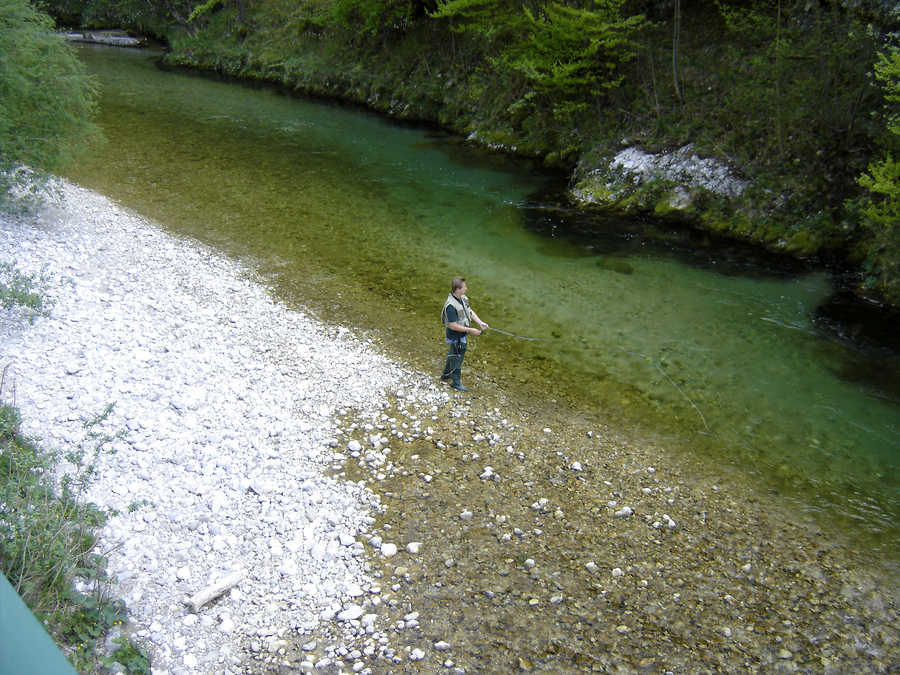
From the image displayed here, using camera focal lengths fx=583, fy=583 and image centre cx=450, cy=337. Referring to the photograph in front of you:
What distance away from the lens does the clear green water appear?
1066 centimetres

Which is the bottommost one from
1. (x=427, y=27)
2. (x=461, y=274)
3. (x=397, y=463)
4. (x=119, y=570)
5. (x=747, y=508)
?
(x=119, y=570)

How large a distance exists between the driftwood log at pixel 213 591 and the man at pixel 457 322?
199 inches

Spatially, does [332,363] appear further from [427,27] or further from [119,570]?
[427,27]

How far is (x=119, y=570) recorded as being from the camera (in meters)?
6.70

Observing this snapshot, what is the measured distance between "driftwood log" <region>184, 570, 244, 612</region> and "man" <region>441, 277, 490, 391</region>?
5.06m

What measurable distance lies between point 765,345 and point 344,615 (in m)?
11.2

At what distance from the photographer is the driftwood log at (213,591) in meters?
6.46

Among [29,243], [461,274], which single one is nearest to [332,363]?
[461,274]

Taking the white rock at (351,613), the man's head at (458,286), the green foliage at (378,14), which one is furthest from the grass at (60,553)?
the green foliage at (378,14)

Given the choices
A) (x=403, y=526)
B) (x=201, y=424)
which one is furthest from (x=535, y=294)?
(x=201, y=424)

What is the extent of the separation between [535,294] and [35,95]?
14037 millimetres

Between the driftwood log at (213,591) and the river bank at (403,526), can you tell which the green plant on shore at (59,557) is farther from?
the driftwood log at (213,591)

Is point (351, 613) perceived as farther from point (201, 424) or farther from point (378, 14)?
point (378, 14)

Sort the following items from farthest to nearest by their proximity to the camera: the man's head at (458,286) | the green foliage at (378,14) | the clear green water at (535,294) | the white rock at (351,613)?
the green foliage at (378,14) < the clear green water at (535,294) < the man's head at (458,286) < the white rock at (351,613)
